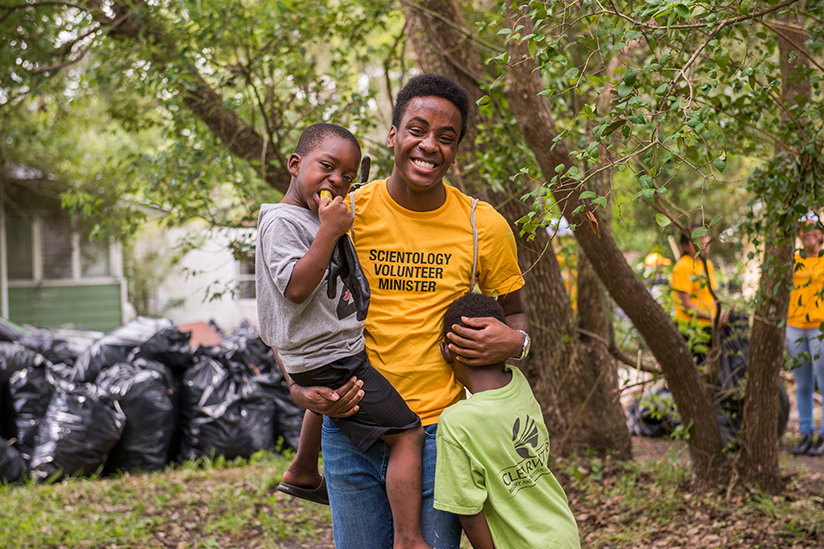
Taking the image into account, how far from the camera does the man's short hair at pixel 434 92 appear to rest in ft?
7.49

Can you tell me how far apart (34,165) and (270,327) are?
1401 centimetres

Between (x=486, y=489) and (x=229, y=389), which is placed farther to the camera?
(x=229, y=389)

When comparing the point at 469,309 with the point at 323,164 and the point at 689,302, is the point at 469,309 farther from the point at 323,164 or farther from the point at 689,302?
the point at 689,302

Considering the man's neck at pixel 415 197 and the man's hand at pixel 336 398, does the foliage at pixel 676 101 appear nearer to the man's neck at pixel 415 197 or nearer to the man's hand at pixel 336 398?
the man's neck at pixel 415 197

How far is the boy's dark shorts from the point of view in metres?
2.15

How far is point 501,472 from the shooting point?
7.10 feet

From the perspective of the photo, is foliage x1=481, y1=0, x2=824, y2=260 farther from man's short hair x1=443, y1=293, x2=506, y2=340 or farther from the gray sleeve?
the gray sleeve

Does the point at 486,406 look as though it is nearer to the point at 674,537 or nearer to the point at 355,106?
the point at 674,537

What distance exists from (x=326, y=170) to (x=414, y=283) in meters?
0.43

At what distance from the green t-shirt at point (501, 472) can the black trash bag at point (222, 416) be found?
4787 mm

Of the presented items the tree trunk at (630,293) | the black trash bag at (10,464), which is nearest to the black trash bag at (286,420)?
the black trash bag at (10,464)

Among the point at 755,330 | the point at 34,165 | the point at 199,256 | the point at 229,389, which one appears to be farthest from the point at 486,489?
the point at 199,256

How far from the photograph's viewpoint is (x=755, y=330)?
15.1 ft

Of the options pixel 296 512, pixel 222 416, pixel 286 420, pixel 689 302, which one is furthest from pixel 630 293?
pixel 222 416
